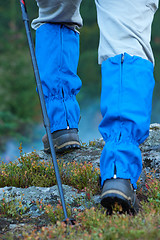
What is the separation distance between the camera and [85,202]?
283 centimetres

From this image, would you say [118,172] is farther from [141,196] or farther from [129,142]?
[141,196]

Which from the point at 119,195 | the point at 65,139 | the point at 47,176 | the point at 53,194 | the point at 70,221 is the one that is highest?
the point at 65,139

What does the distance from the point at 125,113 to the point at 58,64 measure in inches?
63.1

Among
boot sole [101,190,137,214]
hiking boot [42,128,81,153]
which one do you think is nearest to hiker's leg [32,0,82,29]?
hiking boot [42,128,81,153]

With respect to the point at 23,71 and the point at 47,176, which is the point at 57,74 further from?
the point at 23,71

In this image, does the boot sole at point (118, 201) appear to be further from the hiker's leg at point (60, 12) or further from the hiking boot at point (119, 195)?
the hiker's leg at point (60, 12)

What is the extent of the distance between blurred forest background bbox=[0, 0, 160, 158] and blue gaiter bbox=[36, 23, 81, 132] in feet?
36.2

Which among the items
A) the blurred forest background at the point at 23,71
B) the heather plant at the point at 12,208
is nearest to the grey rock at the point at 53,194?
the heather plant at the point at 12,208

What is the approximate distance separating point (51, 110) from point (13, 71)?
49.8 feet

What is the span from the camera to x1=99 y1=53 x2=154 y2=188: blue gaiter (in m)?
2.40

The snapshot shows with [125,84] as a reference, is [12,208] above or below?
below

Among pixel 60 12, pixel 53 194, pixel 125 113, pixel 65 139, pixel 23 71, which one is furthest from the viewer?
pixel 23 71

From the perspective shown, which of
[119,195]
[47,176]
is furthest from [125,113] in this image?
[47,176]

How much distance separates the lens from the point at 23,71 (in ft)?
59.1
